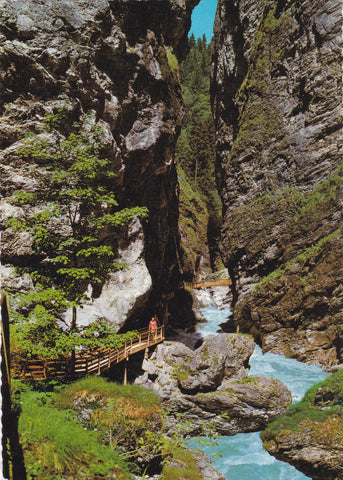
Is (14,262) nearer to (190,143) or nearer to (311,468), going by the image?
(311,468)

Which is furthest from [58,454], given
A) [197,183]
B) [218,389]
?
[197,183]

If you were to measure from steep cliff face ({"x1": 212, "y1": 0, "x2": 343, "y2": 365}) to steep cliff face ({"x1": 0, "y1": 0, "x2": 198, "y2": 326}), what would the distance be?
6.54 metres

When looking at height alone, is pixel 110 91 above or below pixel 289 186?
above

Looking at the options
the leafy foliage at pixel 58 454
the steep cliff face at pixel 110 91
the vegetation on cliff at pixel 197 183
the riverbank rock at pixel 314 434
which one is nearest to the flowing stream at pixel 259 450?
the riverbank rock at pixel 314 434

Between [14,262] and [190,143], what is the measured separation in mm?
50255

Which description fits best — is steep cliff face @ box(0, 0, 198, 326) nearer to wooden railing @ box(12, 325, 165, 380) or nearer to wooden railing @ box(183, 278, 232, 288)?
wooden railing @ box(12, 325, 165, 380)

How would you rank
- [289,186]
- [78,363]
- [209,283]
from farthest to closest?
[209,283], [289,186], [78,363]

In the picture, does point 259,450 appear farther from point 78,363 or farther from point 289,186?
point 289,186

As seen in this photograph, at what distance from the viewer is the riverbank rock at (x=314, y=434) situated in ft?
28.5

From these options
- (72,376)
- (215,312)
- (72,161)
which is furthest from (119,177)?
(215,312)

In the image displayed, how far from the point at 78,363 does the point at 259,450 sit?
7.44 meters

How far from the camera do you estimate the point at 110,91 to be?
613 inches

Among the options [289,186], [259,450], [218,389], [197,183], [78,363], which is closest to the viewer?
[78,363]

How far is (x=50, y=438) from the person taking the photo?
3.69 meters
